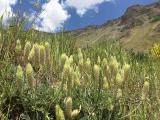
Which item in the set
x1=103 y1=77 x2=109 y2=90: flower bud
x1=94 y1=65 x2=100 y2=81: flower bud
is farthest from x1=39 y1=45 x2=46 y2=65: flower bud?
x1=103 y1=77 x2=109 y2=90: flower bud

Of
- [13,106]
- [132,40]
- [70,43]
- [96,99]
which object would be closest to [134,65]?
[70,43]

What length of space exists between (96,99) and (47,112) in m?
0.59

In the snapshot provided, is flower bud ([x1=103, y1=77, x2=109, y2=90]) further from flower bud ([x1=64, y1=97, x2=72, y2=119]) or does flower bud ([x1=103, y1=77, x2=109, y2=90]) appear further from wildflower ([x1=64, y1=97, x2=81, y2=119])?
flower bud ([x1=64, y1=97, x2=72, y2=119])

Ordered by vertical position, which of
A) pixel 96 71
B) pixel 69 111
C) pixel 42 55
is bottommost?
pixel 69 111

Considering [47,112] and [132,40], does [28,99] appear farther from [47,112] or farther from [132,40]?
[132,40]

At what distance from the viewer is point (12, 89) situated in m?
4.08

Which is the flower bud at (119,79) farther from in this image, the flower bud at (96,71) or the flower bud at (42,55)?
the flower bud at (42,55)

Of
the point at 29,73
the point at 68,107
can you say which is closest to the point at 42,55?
the point at 29,73

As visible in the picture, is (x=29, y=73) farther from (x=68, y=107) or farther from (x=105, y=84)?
(x=105, y=84)

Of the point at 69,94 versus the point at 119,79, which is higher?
the point at 119,79

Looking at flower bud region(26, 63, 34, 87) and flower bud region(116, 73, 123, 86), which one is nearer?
flower bud region(26, 63, 34, 87)

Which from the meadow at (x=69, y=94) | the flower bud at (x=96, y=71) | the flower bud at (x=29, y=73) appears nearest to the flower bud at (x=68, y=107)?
the meadow at (x=69, y=94)

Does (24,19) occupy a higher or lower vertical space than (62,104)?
higher

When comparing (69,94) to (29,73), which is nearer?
(29,73)
